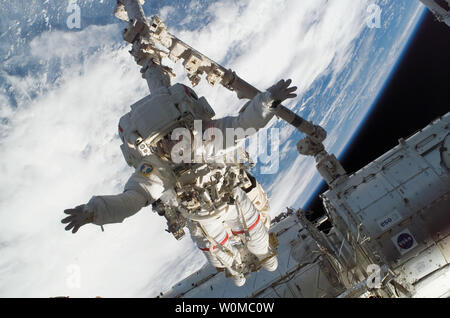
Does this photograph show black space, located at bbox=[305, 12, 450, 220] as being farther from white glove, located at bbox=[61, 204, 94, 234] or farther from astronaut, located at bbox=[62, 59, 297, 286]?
white glove, located at bbox=[61, 204, 94, 234]

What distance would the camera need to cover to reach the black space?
16.6m

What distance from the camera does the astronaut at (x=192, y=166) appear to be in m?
3.24

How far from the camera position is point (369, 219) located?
4910 millimetres

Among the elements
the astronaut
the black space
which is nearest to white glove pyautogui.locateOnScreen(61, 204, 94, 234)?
the astronaut

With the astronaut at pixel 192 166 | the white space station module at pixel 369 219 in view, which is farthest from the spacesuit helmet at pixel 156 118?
the white space station module at pixel 369 219

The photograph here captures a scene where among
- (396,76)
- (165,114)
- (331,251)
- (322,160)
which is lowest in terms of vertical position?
(331,251)

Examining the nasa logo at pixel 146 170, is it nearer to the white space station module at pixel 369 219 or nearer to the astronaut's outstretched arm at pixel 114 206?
the astronaut's outstretched arm at pixel 114 206

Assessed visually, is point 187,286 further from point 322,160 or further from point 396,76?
point 396,76

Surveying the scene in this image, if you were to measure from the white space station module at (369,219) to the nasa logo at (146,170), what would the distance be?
208 centimetres

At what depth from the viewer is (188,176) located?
3631 mm

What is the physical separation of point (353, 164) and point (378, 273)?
17.9 m

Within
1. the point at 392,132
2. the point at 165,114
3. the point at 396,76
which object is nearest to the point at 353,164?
the point at 392,132

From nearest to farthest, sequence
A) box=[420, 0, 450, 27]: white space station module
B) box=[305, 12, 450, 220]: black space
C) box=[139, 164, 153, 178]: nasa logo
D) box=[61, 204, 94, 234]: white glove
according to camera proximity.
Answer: box=[61, 204, 94, 234]: white glove < box=[139, 164, 153, 178]: nasa logo < box=[420, 0, 450, 27]: white space station module < box=[305, 12, 450, 220]: black space

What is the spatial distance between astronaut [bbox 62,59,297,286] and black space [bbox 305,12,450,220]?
1576 centimetres
